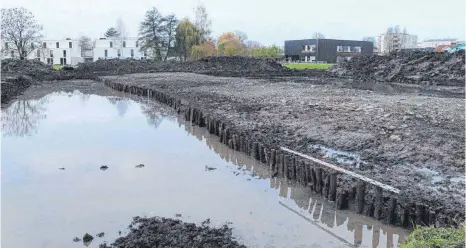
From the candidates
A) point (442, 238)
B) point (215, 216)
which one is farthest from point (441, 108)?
point (442, 238)

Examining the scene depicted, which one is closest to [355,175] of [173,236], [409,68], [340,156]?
[340,156]

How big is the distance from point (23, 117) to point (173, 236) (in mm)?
16684

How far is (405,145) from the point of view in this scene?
11695mm

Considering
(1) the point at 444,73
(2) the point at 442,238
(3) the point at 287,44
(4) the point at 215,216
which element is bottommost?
(4) the point at 215,216

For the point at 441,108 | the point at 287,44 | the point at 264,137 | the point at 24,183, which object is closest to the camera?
the point at 24,183

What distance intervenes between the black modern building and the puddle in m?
79.7

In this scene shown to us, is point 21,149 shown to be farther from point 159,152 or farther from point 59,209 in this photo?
point 59,209

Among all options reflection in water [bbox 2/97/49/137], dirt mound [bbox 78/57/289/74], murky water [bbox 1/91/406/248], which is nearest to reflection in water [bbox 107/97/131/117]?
reflection in water [bbox 2/97/49/137]

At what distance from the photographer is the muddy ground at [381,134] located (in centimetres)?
891

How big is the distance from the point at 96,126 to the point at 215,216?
455 inches

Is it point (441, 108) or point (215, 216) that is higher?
point (441, 108)

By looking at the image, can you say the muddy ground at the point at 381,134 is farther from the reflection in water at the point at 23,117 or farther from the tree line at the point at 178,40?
the tree line at the point at 178,40

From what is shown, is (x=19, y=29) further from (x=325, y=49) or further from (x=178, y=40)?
(x=325, y=49)

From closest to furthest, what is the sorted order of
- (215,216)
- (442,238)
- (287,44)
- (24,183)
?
(442,238), (215,216), (24,183), (287,44)
